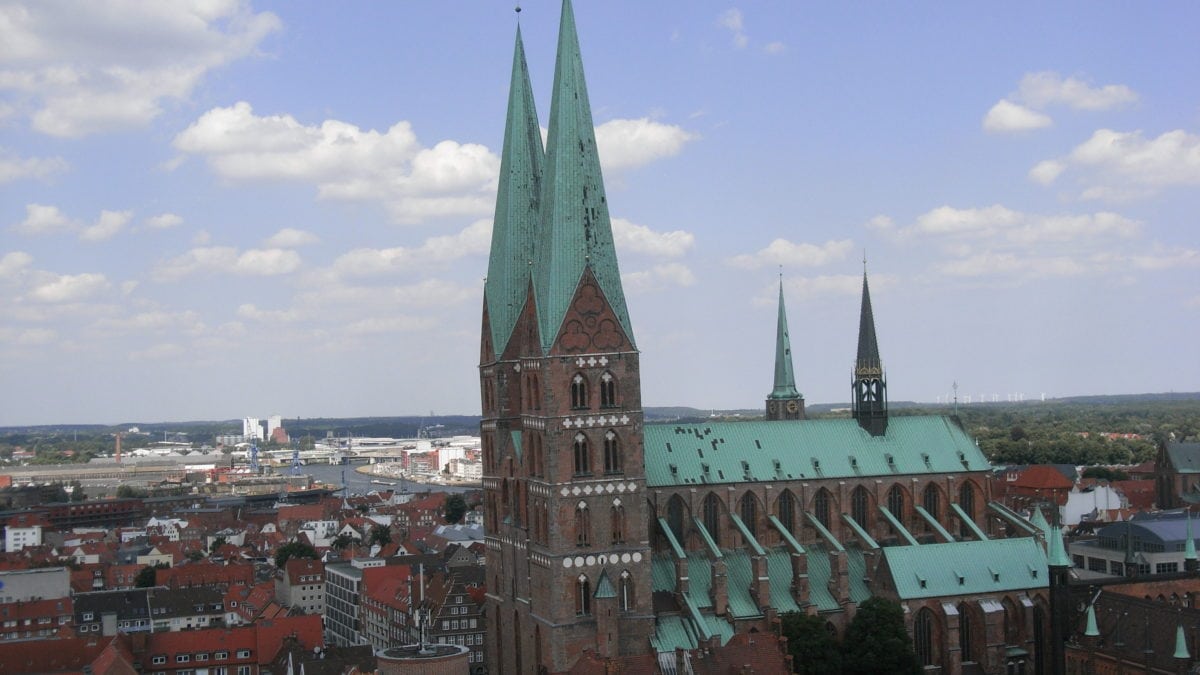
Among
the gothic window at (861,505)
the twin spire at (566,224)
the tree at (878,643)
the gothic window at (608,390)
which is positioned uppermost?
the twin spire at (566,224)

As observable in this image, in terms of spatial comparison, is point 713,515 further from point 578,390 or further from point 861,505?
point 578,390

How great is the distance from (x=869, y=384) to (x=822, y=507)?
434 inches

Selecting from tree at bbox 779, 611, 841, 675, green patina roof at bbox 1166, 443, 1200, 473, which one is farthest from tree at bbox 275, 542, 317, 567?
green patina roof at bbox 1166, 443, 1200, 473

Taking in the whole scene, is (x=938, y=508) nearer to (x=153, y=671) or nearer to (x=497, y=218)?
(x=497, y=218)

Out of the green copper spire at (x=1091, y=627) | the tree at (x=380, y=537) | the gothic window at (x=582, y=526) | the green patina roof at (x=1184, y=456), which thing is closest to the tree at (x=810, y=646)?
the gothic window at (x=582, y=526)

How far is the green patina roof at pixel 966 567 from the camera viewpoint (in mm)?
84312

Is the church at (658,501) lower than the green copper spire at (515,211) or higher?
lower

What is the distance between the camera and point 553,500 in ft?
244

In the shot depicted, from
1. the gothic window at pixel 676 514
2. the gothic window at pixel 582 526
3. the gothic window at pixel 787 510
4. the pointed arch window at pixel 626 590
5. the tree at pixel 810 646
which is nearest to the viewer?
the gothic window at pixel 582 526

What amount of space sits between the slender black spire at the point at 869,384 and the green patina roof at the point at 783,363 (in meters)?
24.4

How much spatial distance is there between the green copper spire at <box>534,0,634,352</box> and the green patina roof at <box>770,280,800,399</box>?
50.6 m

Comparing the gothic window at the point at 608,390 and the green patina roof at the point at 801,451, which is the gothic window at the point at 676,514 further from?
the gothic window at the point at 608,390

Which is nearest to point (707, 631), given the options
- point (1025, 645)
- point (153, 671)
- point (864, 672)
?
point (864, 672)

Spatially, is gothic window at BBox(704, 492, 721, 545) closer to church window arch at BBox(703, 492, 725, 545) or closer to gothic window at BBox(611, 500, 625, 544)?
church window arch at BBox(703, 492, 725, 545)
